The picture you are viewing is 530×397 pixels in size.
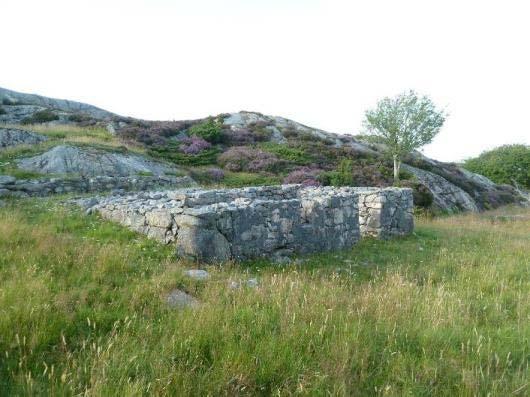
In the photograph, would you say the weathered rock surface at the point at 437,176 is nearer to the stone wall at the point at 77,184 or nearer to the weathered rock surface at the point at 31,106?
the weathered rock surface at the point at 31,106

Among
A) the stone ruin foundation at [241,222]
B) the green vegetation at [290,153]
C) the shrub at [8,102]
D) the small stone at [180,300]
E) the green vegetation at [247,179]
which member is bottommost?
the small stone at [180,300]

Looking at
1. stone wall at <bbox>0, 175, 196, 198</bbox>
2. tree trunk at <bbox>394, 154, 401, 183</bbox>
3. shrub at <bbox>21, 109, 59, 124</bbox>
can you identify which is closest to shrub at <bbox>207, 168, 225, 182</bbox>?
stone wall at <bbox>0, 175, 196, 198</bbox>

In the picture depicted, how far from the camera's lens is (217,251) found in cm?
833

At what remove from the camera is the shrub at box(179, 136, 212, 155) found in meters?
28.6

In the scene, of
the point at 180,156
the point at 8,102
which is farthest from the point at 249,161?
the point at 8,102

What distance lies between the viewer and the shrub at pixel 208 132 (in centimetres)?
3253

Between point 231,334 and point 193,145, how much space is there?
85.4 ft

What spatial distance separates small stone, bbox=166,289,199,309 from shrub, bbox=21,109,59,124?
98.1ft

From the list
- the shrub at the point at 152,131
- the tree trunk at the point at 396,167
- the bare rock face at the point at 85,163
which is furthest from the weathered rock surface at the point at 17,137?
the tree trunk at the point at 396,167

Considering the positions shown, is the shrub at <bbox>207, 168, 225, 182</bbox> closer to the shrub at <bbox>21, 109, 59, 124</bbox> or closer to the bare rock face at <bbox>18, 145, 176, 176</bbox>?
the bare rock face at <bbox>18, 145, 176, 176</bbox>

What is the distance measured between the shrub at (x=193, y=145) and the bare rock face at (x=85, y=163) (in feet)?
22.5

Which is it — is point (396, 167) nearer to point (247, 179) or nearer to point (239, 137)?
point (247, 179)

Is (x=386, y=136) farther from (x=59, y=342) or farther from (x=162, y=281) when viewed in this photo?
(x=59, y=342)

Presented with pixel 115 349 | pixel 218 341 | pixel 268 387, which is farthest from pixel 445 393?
pixel 115 349
